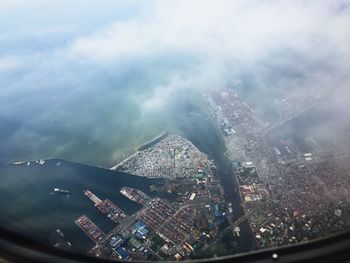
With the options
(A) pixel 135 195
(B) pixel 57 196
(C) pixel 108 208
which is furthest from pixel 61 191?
(A) pixel 135 195

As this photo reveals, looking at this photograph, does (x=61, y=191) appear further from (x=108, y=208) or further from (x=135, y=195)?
(x=135, y=195)

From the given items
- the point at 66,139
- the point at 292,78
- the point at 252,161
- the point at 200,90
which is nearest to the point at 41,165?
the point at 66,139

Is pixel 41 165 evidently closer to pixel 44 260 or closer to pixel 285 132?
pixel 44 260

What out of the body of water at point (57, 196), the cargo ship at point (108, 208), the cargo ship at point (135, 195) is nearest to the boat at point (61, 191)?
the body of water at point (57, 196)

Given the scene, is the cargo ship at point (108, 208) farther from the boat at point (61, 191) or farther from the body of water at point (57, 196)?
the boat at point (61, 191)

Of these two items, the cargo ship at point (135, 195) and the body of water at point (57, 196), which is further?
the cargo ship at point (135, 195)

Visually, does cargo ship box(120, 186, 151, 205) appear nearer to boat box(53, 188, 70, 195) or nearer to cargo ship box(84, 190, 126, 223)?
cargo ship box(84, 190, 126, 223)

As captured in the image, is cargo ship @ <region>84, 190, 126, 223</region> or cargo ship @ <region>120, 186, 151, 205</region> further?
cargo ship @ <region>120, 186, 151, 205</region>

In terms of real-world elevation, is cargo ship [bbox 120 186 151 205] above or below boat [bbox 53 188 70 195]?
below

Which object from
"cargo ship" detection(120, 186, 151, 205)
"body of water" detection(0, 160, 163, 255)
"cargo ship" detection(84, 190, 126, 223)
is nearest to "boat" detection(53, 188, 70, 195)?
"body of water" detection(0, 160, 163, 255)
